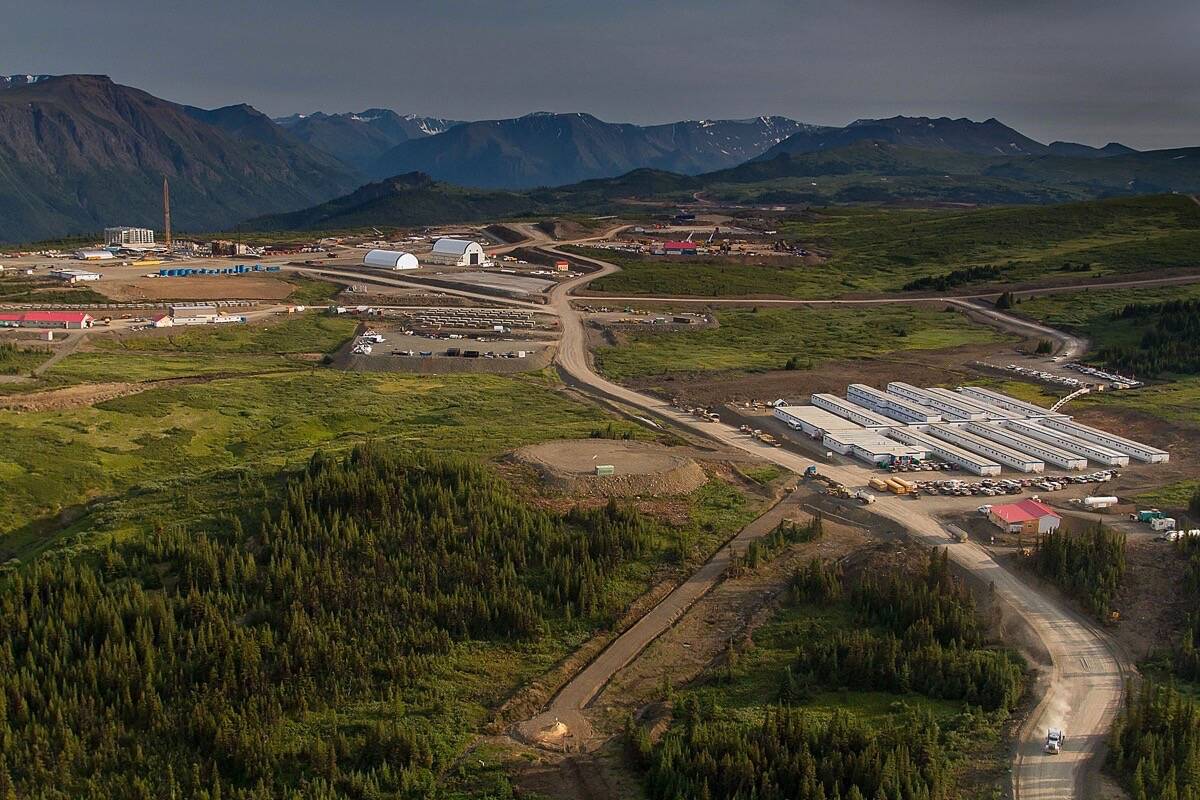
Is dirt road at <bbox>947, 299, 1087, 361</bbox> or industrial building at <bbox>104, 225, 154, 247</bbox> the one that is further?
industrial building at <bbox>104, 225, 154, 247</bbox>

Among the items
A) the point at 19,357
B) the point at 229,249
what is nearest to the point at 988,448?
the point at 19,357

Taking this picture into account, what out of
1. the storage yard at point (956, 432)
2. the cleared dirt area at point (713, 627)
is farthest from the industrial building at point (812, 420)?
the cleared dirt area at point (713, 627)

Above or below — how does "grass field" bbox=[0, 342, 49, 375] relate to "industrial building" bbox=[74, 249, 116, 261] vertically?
below

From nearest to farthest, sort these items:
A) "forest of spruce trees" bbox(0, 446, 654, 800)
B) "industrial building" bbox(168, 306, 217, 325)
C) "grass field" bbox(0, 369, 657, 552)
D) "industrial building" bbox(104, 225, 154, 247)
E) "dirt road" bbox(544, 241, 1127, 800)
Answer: "dirt road" bbox(544, 241, 1127, 800) < "forest of spruce trees" bbox(0, 446, 654, 800) < "grass field" bbox(0, 369, 657, 552) < "industrial building" bbox(168, 306, 217, 325) < "industrial building" bbox(104, 225, 154, 247)

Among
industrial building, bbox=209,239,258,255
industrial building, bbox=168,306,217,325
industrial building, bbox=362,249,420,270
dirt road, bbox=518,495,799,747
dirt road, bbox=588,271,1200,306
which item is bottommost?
dirt road, bbox=518,495,799,747

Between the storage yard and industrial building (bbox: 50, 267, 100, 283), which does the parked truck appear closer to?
the storage yard

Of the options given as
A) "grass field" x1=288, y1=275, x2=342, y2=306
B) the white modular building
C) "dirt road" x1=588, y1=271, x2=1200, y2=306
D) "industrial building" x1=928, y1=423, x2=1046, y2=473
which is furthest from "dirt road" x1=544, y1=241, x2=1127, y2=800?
"grass field" x1=288, y1=275, x2=342, y2=306

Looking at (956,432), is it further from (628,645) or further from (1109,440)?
(628,645)
